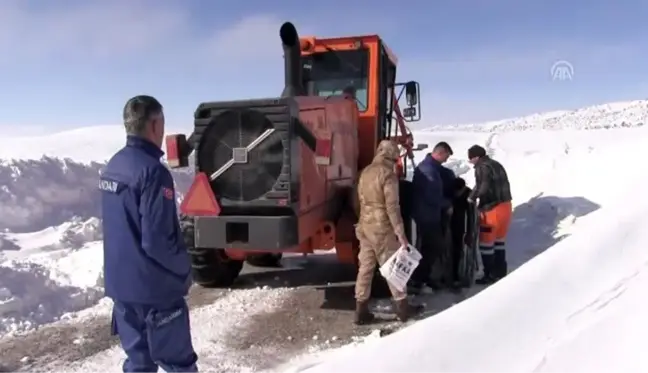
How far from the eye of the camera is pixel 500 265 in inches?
273

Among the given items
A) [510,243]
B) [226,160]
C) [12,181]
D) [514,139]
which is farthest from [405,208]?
[514,139]

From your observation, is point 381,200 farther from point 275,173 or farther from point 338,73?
point 338,73

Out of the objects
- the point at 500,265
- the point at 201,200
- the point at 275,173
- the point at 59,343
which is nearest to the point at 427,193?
the point at 500,265

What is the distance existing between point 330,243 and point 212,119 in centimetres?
179

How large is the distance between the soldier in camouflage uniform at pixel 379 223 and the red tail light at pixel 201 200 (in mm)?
1348

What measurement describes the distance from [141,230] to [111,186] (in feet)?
0.92

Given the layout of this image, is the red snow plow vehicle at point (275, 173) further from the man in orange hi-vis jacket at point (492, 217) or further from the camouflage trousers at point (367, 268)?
the man in orange hi-vis jacket at point (492, 217)

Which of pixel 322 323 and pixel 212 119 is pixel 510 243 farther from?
pixel 212 119

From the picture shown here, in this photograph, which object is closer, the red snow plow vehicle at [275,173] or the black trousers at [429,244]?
the red snow plow vehicle at [275,173]

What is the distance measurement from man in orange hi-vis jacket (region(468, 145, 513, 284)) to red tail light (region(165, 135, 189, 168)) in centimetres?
325

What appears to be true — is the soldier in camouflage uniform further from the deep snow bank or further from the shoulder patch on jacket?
the deep snow bank

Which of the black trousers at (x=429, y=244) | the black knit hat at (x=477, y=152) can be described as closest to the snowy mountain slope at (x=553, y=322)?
the black trousers at (x=429, y=244)

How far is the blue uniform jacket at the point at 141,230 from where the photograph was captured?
287 cm

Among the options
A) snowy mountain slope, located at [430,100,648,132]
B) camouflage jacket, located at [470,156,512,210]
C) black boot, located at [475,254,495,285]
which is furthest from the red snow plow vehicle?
snowy mountain slope, located at [430,100,648,132]
